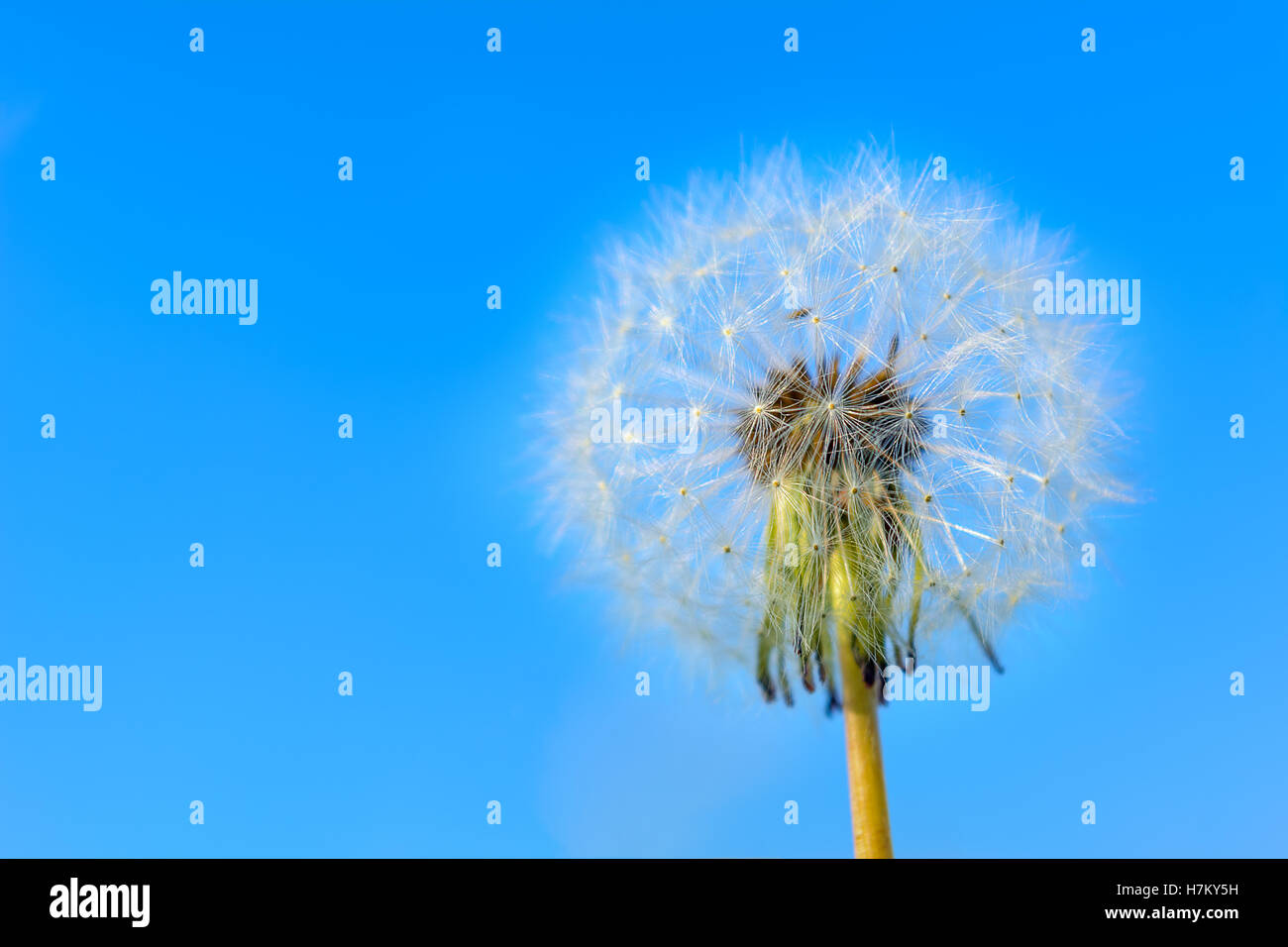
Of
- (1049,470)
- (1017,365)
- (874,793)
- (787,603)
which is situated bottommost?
(874,793)

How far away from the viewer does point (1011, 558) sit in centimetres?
1069

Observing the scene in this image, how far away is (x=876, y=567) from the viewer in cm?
1042

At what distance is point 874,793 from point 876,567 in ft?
6.09
